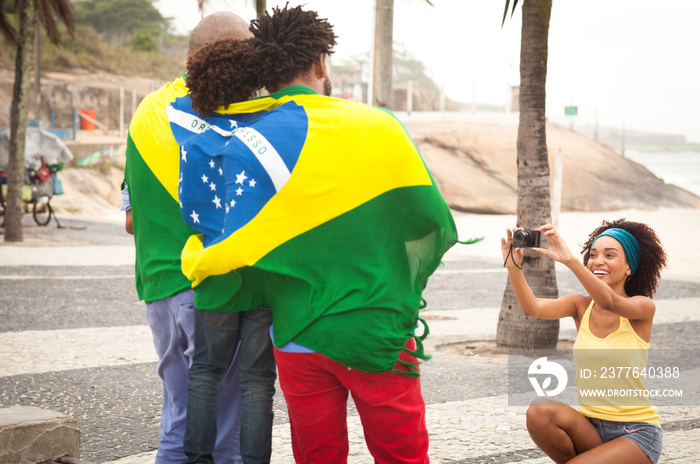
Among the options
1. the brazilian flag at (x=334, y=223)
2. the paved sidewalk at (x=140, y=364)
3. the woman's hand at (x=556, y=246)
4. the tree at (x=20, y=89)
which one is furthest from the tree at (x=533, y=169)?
the tree at (x=20, y=89)

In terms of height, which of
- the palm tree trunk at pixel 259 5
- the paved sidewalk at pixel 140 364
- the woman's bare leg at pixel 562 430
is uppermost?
the palm tree trunk at pixel 259 5

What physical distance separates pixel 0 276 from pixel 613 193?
894 inches

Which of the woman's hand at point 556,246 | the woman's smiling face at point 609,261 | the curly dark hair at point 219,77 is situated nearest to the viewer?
the curly dark hair at point 219,77

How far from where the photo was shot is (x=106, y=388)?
5125mm

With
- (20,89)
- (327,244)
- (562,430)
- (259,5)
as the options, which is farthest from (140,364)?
(20,89)

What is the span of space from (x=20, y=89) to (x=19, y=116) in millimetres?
478

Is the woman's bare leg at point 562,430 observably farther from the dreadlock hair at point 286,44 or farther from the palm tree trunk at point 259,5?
the palm tree trunk at point 259,5

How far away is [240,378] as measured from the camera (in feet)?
8.98

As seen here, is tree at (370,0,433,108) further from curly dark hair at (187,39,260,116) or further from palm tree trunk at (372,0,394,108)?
curly dark hair at (187,39,260,116)

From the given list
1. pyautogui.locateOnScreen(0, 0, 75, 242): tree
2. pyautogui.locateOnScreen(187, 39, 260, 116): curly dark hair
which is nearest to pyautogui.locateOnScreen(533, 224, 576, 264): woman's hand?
pyautogui.locateOnScreen(187, 39, 260, 116): curly dark hair

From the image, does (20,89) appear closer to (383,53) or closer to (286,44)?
(383,53)

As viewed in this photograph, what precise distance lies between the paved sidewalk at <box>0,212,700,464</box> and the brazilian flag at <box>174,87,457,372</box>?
1643mm

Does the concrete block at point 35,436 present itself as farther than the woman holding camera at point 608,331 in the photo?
Yes

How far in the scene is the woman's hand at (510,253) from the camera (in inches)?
115
